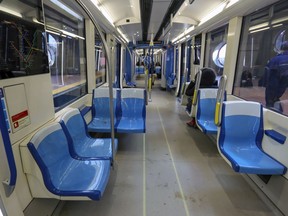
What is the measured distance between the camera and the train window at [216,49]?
4.25m

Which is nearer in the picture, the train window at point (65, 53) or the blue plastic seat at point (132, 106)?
the train window at point (65, 53)

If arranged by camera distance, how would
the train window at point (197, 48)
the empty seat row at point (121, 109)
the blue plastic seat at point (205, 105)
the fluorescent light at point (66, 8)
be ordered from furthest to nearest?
the train window at point (197, 48), the blue plastic seat at point (205, 105), the empty seat row at point (121, 109), the fluorescent light at point (66, 8)

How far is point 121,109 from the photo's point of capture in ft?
11.1

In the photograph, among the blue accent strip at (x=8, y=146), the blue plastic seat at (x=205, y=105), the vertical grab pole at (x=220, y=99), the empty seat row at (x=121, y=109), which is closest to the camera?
the blue accent strip at (x=8, y=146)

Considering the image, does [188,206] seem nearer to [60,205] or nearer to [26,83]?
[60,205]

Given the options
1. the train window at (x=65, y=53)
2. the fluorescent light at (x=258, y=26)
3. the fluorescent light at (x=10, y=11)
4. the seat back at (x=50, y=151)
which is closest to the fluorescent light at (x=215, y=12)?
the fluorescent light at (x=258, y=26)

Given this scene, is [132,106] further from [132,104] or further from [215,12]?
[215,12]

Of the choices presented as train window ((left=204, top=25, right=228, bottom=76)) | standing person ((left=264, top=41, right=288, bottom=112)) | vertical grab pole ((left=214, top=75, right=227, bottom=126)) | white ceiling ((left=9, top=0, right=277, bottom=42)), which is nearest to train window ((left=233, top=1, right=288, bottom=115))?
standing person ((left=264, top=41, right=288, bottom=112))

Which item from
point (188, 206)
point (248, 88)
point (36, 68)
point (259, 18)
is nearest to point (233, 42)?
point (259, 18)

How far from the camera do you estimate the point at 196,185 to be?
7.07 ft

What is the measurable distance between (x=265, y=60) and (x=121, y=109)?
231 centimetres

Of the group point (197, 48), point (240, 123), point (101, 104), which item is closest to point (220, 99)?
point (240, 123)

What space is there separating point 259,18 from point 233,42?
0.49m

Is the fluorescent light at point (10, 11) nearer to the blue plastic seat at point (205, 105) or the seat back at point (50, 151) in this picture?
the seat back at point (50, 151)
